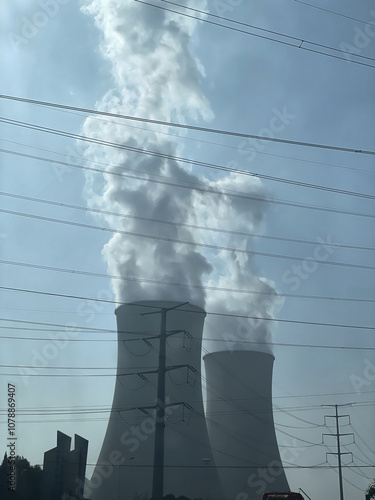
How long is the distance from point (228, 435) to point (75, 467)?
39.9ft

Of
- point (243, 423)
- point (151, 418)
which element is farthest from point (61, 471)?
point (243, 423)

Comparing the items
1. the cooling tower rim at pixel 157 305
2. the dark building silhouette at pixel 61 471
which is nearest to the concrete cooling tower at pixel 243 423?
the cooling tower rim at pixel 157 305

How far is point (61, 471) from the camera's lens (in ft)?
59.2

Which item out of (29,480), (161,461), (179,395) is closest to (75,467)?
(29,480)

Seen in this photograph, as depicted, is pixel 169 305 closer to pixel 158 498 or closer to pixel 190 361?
pixel 190 361

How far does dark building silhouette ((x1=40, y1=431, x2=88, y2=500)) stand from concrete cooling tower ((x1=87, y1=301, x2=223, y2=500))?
5.22m

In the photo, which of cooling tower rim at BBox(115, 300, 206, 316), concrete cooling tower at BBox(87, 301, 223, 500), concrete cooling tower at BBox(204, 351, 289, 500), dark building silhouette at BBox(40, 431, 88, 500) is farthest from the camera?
concrete cooling tower at BBox(204, 351, 289, 500)

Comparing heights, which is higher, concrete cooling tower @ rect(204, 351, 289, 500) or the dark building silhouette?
concrete cooling tower @ rect(204, 351, 289, 500)

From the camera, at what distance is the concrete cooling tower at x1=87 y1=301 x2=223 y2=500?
947 inches

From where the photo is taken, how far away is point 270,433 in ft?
92.5

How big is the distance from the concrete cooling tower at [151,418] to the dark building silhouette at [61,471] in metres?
5.22

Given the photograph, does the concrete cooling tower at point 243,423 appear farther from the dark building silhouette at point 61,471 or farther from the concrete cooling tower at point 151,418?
the dark building silhouette at point 61,471

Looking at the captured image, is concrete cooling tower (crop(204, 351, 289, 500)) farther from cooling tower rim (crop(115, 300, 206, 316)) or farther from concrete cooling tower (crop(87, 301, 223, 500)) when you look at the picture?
cooling tower rim (crop(115, 300, 206, 316))

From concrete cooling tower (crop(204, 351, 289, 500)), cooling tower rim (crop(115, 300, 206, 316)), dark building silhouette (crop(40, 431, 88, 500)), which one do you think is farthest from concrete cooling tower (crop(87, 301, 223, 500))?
dark building silhouette (crop(40, 431, 88, 500))
